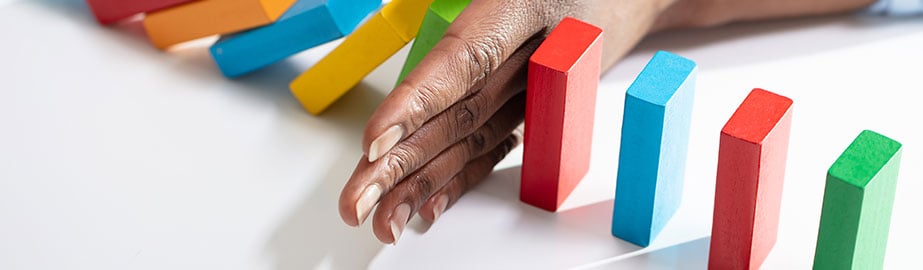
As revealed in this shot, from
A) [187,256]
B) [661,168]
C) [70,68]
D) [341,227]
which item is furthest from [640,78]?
[70,68]

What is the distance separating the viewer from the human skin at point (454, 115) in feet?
3.73

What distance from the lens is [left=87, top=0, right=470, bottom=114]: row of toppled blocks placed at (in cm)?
131

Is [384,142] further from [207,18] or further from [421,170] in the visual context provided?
[207,18]

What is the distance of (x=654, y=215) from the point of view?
120 centimetres

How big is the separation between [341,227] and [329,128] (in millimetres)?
166

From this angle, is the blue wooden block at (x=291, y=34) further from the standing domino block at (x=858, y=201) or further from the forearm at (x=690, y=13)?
the standing domino block at (x=858, y=201)

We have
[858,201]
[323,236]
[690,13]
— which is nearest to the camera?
[858,201]

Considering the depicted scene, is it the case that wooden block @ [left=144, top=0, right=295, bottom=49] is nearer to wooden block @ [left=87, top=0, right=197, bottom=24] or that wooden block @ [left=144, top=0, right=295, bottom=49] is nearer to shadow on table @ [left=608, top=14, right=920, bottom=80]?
wooden block @ [left=87, top=0, right=197, bottom=24]

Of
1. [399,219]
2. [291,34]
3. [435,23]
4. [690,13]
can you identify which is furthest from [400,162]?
[690,13]

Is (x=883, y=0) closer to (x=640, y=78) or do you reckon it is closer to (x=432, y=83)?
(x=640, y=78)

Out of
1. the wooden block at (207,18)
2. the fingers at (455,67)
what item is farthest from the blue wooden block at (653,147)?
the wooden block at (207,18)

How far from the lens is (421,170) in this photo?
1223 millimetres

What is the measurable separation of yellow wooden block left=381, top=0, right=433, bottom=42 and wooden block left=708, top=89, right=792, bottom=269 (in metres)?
0.34

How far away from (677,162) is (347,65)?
1.14 ft
